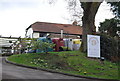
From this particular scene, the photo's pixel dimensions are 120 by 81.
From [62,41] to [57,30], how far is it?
1092 inches

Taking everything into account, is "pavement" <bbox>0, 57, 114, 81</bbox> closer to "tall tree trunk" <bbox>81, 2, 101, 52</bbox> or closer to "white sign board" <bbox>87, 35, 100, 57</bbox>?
"white sign board" <bbox>87, 35, 100, 57</bbox>

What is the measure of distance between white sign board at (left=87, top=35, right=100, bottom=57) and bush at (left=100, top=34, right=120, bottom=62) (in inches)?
28.0

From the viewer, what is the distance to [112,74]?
11602 mm

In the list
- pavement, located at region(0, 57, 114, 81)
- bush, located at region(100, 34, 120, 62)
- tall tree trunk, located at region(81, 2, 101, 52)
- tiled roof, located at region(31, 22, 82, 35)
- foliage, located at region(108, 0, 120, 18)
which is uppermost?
foliage, located at region(108, 0, 120, 18)

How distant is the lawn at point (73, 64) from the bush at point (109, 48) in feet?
5.42

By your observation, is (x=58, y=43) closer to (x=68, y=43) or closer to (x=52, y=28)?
(x=68, y=43)

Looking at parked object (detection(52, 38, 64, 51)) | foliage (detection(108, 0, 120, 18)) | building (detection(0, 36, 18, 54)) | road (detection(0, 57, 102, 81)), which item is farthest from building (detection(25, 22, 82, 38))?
road (detection(0, 57, 102, 81))

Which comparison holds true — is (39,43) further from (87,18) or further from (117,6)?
(117,6)

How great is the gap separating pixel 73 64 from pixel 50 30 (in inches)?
1377

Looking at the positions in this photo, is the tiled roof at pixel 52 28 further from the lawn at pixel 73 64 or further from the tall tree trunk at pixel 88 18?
the lawn at pixel 73 64

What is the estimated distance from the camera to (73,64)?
13.0 meters

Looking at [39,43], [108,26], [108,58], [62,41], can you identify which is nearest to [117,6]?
[108,26]

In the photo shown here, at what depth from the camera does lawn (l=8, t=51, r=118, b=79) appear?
11.6 m

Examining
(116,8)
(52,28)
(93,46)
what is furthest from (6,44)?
(52,28)
